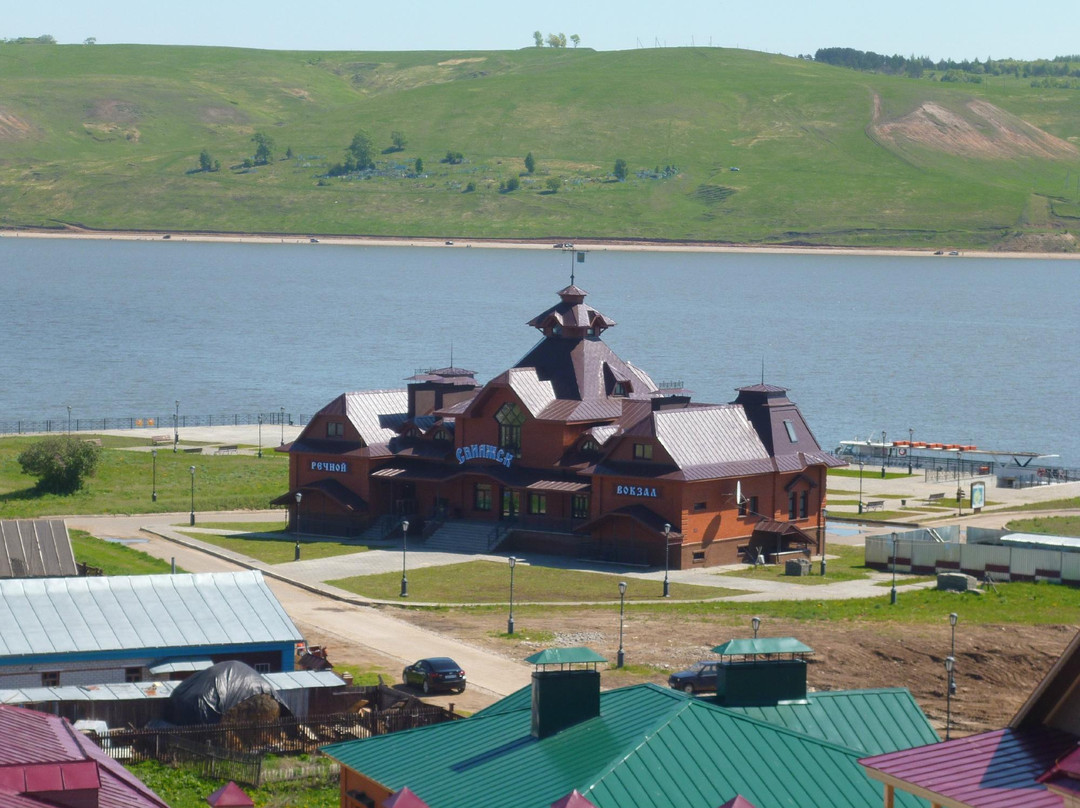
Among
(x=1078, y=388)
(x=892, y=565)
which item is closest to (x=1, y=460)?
(x=892, y=565)

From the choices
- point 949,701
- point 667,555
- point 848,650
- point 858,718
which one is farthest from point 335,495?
point 858,718

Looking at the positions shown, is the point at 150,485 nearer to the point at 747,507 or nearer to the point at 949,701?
the point at 747,507

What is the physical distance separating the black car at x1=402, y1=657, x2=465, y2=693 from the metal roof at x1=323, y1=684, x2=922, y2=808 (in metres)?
23.6

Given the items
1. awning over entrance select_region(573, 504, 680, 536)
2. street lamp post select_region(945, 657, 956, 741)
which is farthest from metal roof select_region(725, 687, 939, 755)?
awning over entrance select_region(573, 504, 680, 536)

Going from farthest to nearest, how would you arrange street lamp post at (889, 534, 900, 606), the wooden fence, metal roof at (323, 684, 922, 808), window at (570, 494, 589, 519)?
window at (570, 494, 589, 519) → street lamp post at (889, 534, 900, 606) → the wooden fence → metal roof at (323, 684, 922, 808)

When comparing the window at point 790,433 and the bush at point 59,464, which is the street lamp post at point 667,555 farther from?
the bush at point 59,464

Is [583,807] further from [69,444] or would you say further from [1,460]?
[1,460]

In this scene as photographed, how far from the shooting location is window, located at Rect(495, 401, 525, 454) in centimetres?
8538

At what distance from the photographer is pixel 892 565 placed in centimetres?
7419

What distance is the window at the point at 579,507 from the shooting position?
270ft

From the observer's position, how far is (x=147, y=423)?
436 feet

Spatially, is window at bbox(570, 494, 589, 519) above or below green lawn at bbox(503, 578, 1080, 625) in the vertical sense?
above

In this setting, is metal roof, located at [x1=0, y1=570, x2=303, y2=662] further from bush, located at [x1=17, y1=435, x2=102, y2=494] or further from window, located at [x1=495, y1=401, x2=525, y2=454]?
bush, located at [x1=17, y1=435, x2=102, y2=494]

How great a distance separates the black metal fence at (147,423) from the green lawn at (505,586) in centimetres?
5591
